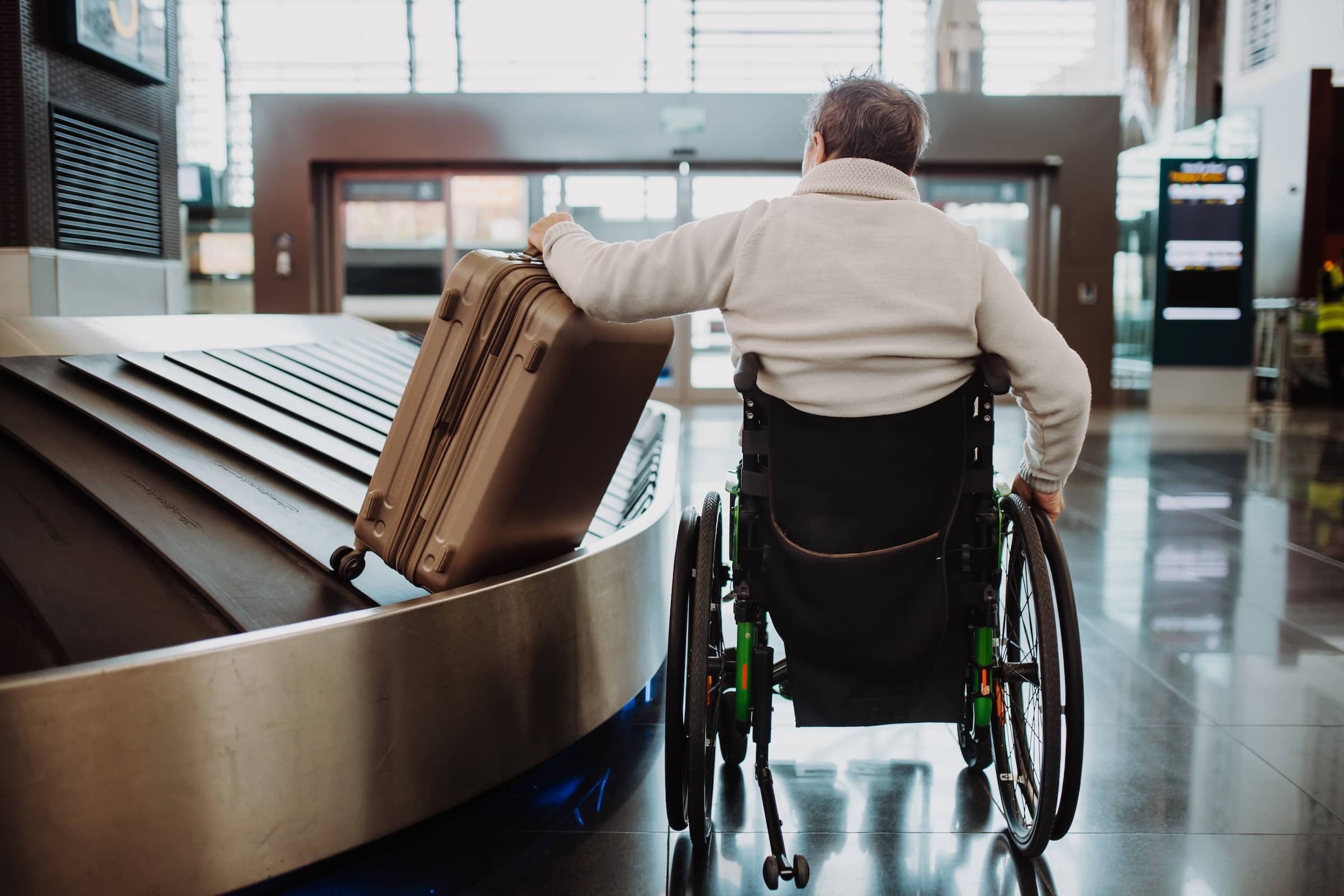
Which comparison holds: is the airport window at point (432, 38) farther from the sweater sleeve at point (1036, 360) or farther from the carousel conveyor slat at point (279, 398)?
the sweater sleeve at point (1036, 360)

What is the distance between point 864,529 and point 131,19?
673 cm

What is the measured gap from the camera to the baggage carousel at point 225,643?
1749mm

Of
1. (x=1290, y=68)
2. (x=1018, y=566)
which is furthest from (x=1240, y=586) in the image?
(x=1290, y=68)

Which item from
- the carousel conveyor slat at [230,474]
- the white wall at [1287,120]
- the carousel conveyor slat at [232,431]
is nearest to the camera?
the carousel conveyor slat at [230,474]

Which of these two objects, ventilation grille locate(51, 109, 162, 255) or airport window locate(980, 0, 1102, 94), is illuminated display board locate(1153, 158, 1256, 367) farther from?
ventilation grille locate(51, 109, 162, 255)

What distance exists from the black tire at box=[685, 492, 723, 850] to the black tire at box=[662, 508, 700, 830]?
2 cm

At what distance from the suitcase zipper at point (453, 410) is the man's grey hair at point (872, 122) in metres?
0.62

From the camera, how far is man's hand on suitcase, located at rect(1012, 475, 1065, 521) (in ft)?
7.38

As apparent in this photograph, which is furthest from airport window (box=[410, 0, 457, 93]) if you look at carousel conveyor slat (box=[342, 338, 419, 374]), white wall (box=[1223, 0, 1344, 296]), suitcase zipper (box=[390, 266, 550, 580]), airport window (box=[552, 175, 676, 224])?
suitcase zipper (box=[390, 266, 550, 580])

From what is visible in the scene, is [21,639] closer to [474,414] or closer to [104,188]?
[474,414]

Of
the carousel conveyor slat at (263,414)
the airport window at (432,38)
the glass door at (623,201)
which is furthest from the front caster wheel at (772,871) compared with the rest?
the airport window at (432,38)

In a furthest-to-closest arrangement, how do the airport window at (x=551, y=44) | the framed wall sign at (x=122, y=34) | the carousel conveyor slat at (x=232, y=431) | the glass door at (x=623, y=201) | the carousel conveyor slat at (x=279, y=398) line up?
the airport window at (x=551, y=44) < the glass door at (x=623, y=201) < the framed wall sign at (x=122, y=34) < the carousel conveyor slat at (x=279, y=398) < the carousel conveyor slat at (x=232, y=431)

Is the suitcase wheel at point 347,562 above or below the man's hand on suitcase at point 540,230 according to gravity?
below

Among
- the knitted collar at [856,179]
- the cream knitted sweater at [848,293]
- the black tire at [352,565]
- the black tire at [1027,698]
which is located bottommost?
the black tire at [1027,698]
